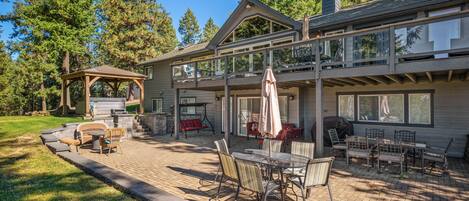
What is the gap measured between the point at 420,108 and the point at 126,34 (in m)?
28.0

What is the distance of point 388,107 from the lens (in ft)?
35.3

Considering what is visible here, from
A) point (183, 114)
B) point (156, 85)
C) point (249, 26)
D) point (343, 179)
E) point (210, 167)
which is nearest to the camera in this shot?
point (343, 179)

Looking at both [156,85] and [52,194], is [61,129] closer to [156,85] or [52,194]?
[52,194]

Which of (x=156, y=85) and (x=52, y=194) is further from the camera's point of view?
(x=156, y=85)

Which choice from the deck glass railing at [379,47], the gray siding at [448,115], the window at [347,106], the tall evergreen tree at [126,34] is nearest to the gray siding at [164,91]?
the deck glass railing at [379,47]

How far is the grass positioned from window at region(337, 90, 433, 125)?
9710 millimetres

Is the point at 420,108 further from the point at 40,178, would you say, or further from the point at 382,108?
the point at 40,178

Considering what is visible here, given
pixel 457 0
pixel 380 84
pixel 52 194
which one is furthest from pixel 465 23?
pixel 52 194

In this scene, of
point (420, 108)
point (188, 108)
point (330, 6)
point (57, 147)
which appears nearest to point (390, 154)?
point (420, 108)

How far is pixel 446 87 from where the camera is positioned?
959 centimetres

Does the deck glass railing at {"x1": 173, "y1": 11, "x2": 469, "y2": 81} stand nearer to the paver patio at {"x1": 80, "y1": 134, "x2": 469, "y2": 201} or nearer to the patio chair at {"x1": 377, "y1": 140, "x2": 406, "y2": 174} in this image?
the patio chair at {"x1": 377, "y1": 140, "x2": 406, "y2": 174}

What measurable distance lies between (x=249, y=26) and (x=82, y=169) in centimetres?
1052

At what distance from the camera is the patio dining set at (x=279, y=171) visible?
4.56m

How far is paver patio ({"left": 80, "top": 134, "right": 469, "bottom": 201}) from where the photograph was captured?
5.55 metres
